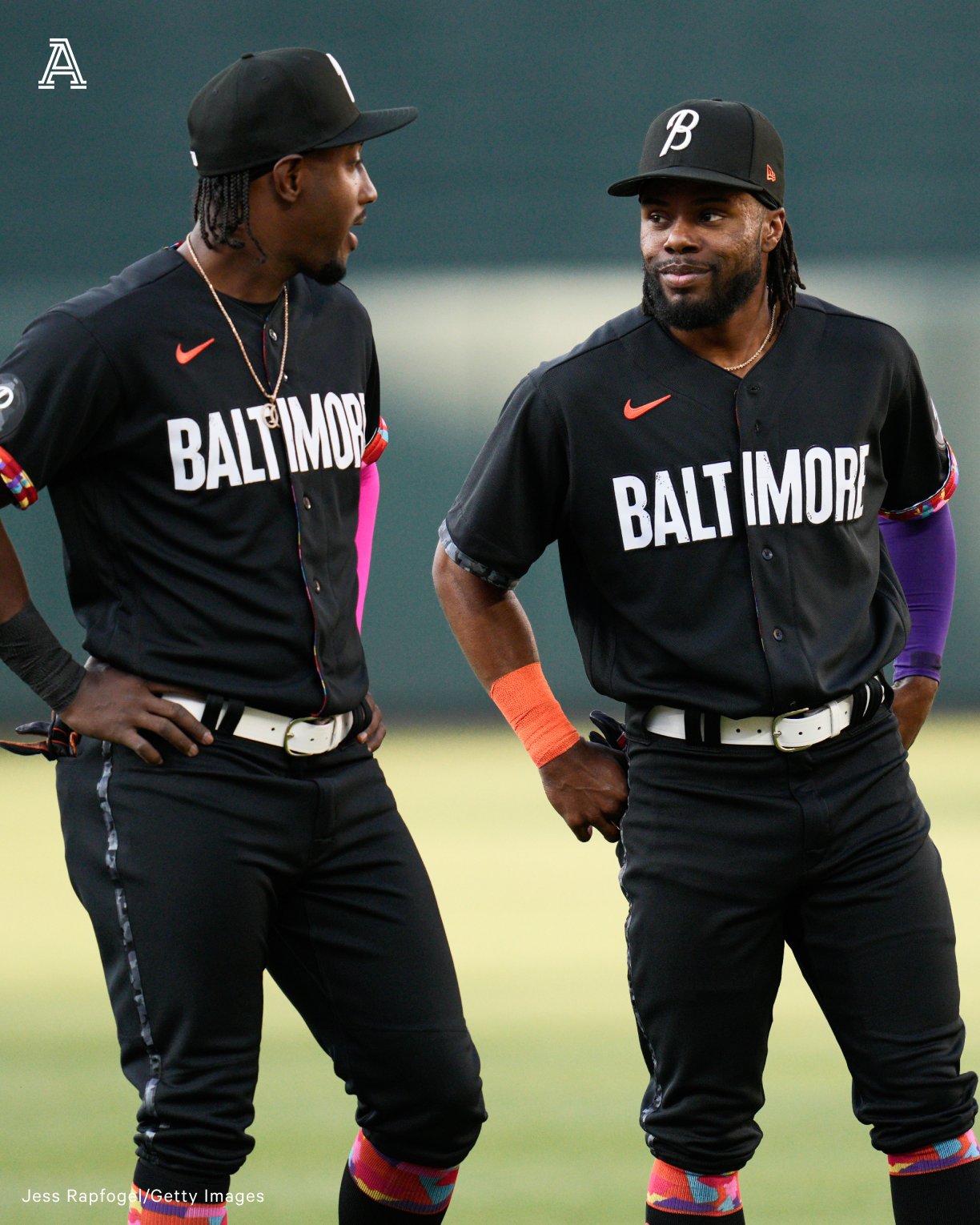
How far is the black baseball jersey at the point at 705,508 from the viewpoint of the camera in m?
3.29

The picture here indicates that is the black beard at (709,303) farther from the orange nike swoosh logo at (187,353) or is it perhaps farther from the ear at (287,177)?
the orange nike swoosh logo at (187,353)

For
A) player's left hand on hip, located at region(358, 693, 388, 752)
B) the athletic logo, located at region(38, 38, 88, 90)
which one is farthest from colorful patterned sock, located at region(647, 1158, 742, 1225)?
the athletic logo, located at region(38, 38, 88, 90)

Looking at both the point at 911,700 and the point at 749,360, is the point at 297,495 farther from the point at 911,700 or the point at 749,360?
the point at 911,700

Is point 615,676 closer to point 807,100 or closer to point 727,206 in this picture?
point 727,206

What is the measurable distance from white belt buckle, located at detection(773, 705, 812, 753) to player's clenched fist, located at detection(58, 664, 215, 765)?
3.31 feet

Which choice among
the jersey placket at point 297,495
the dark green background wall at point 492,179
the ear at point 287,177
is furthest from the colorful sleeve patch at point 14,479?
the dark green background wall at point 492,179

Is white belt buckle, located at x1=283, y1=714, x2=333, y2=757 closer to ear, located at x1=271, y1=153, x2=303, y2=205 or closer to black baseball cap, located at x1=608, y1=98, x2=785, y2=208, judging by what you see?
ear, located at x1=271, y1=153, x2=303, y2=205

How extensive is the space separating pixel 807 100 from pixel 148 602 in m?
9.68

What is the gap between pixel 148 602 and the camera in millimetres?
3197

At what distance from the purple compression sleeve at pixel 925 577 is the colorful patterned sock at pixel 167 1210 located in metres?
1.76

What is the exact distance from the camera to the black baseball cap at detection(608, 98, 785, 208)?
330cm

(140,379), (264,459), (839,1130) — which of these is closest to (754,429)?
(264,459)

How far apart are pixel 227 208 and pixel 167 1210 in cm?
176

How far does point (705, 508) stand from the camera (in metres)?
3.30
